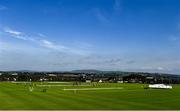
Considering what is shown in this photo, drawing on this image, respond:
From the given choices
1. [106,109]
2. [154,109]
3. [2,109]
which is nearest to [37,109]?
[2,109]

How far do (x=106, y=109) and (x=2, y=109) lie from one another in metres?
13.8

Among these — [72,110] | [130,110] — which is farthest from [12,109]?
[130,110]

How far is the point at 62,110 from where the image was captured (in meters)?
48.7

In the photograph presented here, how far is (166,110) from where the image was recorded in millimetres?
50438

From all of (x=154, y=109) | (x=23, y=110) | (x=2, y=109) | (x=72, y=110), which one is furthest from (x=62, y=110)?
(x=154, y=109)

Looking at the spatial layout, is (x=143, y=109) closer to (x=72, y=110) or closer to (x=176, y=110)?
(x=176, y=110)

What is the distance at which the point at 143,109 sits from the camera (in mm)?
51000

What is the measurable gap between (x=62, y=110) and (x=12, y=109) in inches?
273

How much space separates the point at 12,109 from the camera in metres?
50.2

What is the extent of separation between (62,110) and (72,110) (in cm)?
135

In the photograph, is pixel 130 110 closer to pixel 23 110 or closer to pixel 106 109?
pixel 106 109

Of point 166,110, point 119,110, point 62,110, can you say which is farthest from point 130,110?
point 62,110

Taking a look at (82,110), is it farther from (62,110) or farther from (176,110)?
(176,110)

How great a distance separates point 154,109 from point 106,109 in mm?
6671
